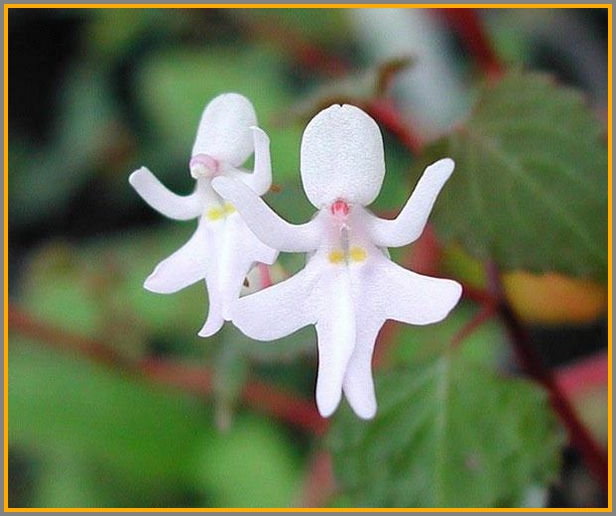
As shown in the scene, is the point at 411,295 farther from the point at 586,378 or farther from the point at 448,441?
the point at 586,378

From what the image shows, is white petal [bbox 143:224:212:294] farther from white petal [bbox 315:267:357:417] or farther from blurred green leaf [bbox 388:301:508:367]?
blurred green leaf [bbox 388:301:508:367]

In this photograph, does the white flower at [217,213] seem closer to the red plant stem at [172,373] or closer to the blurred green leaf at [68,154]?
the red plant stem at [172,373]

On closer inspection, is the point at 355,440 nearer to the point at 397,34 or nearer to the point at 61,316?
the point at 61,316

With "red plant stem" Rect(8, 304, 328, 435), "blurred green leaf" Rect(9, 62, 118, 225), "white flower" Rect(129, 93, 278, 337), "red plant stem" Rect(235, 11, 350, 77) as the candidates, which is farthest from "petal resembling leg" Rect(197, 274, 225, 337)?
"blurred green leaf" Rect(9, 62, 118, 225)

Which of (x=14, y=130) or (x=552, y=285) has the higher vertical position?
(x=14, y=130)

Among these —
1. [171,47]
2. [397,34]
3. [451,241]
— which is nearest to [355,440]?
[451,241]

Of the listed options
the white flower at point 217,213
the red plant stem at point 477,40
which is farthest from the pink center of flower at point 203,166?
the red plant stem at point 477,40
